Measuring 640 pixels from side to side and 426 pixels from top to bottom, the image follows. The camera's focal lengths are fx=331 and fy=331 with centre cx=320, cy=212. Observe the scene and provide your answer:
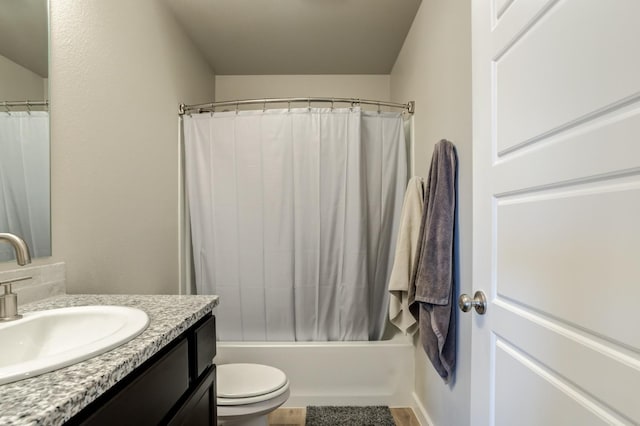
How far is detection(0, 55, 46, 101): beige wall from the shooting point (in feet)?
3.30

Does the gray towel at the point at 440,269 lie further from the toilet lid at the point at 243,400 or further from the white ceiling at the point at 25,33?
the white ceiling at the point at 25,33

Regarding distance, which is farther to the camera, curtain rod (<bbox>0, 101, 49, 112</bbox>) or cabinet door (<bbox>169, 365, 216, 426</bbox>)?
curtain rod (<bbox>0, 101, 49, 112</bbox>)

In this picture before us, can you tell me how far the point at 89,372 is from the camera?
22.6 inches

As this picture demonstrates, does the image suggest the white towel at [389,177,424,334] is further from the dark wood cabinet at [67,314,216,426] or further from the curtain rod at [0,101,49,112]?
the curtain rod at [0,101,49,112]

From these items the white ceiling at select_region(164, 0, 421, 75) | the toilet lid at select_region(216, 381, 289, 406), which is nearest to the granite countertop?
the toilet lid at select_region(216, 381, 289, 406)

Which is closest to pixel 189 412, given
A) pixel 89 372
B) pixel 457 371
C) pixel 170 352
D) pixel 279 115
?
pixel 170 352

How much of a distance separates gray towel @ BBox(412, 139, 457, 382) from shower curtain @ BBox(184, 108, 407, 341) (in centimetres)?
67

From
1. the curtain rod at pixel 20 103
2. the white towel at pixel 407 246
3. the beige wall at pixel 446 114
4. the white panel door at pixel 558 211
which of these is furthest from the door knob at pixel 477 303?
the curtain rod at pixel 20 103

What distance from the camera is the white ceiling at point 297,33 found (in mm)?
2020

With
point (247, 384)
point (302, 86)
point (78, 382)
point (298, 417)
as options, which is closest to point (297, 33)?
point (302, 86)

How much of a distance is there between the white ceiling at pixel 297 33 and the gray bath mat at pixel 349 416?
8.08ft

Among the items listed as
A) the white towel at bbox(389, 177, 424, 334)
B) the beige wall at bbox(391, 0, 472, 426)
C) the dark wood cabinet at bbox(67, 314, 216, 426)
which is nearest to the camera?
the dark wood cabinet at bbox(67, 314, 216, 426)

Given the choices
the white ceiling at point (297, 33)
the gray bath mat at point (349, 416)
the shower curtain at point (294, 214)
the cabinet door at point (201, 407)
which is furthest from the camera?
the shower curtain at point (294, 214)

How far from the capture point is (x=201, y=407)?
1028 millimetres
